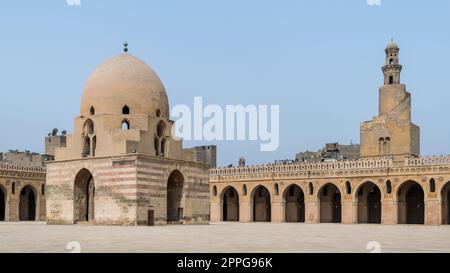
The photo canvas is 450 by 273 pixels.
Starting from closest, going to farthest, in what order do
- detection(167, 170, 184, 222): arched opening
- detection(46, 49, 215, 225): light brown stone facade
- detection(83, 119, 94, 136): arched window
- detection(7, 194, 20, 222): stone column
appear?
detection(46, 49, 215, 225): light brown stone facade → detection(83, 119, 94, 136): arched window → detection(167, 170, 184, 222): arched opening → detection(7, 194, 20, 222): stone column

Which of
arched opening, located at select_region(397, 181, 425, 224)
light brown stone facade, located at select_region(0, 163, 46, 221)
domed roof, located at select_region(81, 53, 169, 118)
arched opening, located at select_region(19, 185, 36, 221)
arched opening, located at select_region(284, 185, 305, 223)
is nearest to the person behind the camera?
domed roof, located at select_region(81, 53, 169, 118)

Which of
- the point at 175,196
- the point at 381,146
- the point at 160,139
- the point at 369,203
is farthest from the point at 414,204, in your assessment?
the point at 160,139

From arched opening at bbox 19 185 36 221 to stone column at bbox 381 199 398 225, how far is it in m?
26.0

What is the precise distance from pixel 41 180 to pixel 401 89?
91.5ft

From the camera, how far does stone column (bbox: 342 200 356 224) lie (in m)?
42.1

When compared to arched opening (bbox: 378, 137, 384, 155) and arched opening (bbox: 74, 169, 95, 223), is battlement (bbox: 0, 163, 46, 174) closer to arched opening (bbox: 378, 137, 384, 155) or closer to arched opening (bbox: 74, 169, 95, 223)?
arched opening (bbox: 74, 169, 95, 223)

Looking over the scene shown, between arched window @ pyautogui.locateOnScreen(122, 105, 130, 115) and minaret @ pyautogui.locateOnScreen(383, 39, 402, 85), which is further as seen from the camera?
minaret @ pyautogui.locateOnScreen(383, 39, 402, 85)

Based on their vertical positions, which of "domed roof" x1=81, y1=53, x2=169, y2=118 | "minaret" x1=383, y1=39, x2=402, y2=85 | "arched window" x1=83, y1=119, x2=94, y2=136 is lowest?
"arched window" x1=83, y1=119, x2=94, y2=136

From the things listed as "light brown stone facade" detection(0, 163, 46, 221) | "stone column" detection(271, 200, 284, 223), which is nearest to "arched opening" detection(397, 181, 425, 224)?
"stone column" detection(271, 200, 284, 223)

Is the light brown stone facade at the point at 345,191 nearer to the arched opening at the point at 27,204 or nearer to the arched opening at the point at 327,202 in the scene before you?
the arched opening at the point at 327,202

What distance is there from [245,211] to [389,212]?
453 inches

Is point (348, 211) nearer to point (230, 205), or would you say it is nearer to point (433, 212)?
point (433, 212)

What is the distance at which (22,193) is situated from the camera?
48938mm
